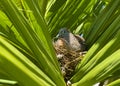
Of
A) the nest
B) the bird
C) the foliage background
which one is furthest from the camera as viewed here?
the bird

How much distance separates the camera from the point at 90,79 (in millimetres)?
1115

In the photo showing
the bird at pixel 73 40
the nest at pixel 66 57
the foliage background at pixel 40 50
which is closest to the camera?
the foliage background at pixel 40 50

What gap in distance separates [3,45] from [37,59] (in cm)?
19

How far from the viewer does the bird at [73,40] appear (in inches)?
54.8

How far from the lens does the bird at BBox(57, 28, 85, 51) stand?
1.39 metres

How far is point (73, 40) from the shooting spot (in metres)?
1.42

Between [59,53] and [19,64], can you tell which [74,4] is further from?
[19,64]

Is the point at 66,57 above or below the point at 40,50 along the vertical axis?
below

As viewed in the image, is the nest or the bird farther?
the bird

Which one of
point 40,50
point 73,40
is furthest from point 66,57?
point 40,50

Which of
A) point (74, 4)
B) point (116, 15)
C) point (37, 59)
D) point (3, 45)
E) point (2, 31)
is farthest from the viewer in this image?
point (74, 4)

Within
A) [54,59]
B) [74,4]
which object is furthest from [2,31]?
[74,4]

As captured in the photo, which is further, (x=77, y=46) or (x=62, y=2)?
(x=62, y=2)

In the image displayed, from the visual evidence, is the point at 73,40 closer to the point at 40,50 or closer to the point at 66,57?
the point at 66,57
